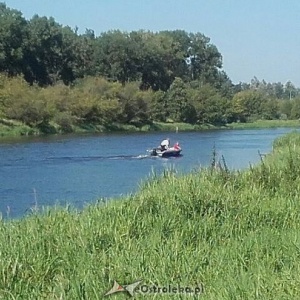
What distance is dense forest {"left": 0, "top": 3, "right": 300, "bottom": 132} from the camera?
69.1 metres

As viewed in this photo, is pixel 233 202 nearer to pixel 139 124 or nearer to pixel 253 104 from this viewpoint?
pixel 139 124

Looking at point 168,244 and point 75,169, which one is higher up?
point 168,244

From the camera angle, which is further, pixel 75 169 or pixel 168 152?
pixel 168 152

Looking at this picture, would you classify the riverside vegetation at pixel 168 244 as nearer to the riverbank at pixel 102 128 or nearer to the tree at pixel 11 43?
the riverbank at pixel 102 128

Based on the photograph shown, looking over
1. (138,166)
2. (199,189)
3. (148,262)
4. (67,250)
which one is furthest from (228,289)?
(138,166)

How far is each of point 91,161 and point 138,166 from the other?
354 cm

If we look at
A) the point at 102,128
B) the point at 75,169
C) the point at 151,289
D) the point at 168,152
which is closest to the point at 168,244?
the point at 151,289

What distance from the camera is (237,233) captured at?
8.76m

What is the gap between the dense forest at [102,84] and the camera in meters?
69.1

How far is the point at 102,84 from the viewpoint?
8300cm

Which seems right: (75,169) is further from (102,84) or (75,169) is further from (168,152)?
(102,84)

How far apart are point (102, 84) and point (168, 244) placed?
3001 inches

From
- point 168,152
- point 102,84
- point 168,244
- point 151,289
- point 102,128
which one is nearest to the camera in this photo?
point 151,289

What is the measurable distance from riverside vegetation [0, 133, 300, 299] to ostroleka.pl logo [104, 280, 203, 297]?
0.10 m
